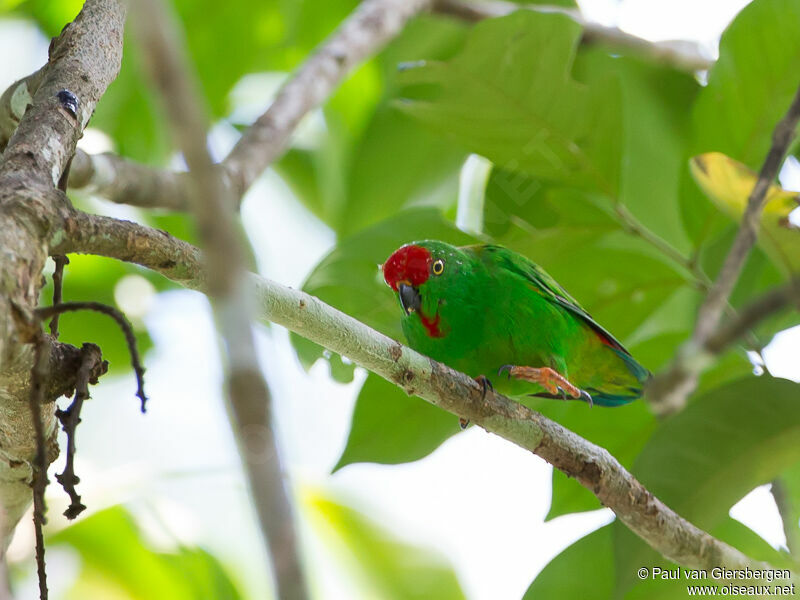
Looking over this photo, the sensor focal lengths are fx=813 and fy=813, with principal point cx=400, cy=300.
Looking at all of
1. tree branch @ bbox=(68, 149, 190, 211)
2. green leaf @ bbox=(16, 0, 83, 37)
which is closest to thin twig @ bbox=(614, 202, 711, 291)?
tree branch @ bbox=(68, 149, 190, 211)

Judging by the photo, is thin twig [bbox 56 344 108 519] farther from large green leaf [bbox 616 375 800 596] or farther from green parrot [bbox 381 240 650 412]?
green parrot [bbox 381 240 650 412]

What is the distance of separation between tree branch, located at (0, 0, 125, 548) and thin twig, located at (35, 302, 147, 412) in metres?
0.03

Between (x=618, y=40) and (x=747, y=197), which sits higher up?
(x=618, y=40)

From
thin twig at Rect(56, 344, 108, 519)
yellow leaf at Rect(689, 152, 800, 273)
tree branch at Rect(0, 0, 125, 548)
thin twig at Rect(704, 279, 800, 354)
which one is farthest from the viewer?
yellow leaf at Rect(689, 152, 800, 273)

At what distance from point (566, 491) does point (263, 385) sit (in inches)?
100

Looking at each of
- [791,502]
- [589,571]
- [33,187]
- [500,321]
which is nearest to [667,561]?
[589,571]

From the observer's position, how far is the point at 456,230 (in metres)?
3.23

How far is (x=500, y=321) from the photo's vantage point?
3213 millimetres

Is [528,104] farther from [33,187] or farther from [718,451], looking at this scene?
[33,187]

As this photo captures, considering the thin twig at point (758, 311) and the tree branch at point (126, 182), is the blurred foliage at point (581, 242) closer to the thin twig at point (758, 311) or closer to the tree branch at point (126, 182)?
the tree branch at point (126, 182)

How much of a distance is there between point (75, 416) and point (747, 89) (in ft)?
8.56

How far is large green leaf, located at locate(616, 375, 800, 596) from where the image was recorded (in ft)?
8.02

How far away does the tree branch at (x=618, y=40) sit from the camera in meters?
4.17

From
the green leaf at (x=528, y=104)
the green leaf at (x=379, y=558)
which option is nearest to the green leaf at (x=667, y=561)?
the green leaf at (x=379, y=558)
